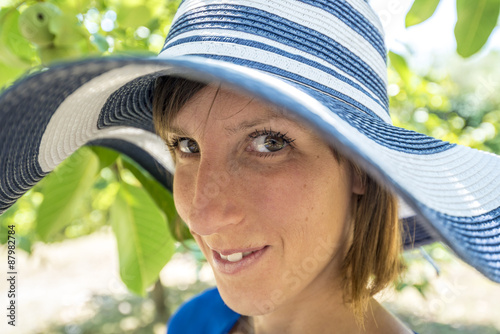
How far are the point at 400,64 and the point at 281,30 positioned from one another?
2.63 ft

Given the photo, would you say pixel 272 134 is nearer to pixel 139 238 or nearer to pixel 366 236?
pixel 366 236

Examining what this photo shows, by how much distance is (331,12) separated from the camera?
813 mm

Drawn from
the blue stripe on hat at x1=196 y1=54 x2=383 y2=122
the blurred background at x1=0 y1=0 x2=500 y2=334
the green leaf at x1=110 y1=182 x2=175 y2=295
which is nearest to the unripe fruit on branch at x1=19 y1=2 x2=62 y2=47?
the blurred background at x1=0 y1=0 x2=500 y2=334

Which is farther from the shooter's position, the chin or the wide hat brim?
the chin

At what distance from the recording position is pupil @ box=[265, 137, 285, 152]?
34.9 inches

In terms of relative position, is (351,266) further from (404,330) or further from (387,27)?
(387,27)

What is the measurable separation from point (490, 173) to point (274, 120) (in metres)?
0.40

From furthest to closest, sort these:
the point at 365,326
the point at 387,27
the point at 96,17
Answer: the point at 96,17 → the point at 387,27 → the point at 365,326

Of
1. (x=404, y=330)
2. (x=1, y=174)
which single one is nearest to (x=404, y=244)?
(x=404, y=330)

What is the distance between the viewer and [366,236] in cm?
106

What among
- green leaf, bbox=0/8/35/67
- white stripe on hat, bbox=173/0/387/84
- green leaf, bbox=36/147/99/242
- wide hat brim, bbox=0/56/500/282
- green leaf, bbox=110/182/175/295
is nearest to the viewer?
wide hat brim, bbox=0/56/500/282

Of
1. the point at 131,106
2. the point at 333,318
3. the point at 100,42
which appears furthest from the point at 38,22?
the point at 333,318

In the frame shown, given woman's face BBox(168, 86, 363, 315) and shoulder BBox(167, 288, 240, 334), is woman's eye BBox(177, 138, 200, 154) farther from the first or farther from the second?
shoulder BBox(167, 288, 240, 334)

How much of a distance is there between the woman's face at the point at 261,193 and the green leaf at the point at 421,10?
0.42 metres
